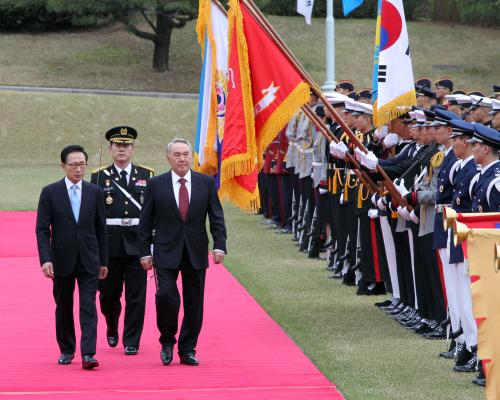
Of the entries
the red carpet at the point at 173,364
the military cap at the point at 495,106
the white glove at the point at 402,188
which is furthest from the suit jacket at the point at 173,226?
the military cap at the point at 495,106

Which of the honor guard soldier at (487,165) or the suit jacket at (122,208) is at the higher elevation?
the honor guard soldier at (487,165)

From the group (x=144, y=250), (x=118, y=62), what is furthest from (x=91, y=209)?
(x=118, y=62)

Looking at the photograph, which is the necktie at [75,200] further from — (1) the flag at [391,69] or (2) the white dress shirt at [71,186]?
(1) the flag at [391,69]

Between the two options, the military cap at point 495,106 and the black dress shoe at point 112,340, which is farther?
the black dress shoe at point 112,340

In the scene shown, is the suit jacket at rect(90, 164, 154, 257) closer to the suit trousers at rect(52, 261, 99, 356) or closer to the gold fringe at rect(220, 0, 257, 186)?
the suit trousers at rect(52, 261, 99, 356)

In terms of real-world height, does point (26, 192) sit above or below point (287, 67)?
below

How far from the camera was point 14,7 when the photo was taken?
185ft

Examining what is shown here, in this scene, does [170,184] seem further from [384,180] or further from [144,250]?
[384,180]

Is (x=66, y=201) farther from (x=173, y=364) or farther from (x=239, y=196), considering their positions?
(x=239, y=196)

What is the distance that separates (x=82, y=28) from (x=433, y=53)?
16.6 m

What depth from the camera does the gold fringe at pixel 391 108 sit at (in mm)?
11117

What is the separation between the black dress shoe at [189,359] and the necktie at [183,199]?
1.05m

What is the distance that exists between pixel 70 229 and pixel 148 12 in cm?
4232

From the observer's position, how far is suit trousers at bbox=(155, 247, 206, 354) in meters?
9.59
